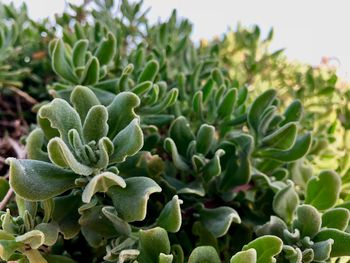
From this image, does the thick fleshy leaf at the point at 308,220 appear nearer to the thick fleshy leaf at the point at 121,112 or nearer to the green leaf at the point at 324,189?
the green leaf at the point at 324,189

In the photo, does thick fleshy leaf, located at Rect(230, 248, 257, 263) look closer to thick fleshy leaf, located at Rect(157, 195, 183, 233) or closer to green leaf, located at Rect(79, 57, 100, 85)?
thick fleshy leaf, located at Rect(157, 195, 183, 233)

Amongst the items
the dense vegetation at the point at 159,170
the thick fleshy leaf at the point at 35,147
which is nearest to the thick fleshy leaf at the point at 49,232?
the dense vegetation at the point at 159,170

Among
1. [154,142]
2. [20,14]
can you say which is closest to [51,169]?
[154,142]

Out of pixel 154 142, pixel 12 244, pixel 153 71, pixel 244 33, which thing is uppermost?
pixel 244 33

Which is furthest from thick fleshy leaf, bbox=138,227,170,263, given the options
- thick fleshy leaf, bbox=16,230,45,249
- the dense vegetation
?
thick fleshy leaf, bbox=16,230,45,249

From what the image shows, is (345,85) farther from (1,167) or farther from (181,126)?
(1,167)

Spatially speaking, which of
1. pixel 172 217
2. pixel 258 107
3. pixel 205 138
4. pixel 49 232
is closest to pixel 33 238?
pixel 49 232
